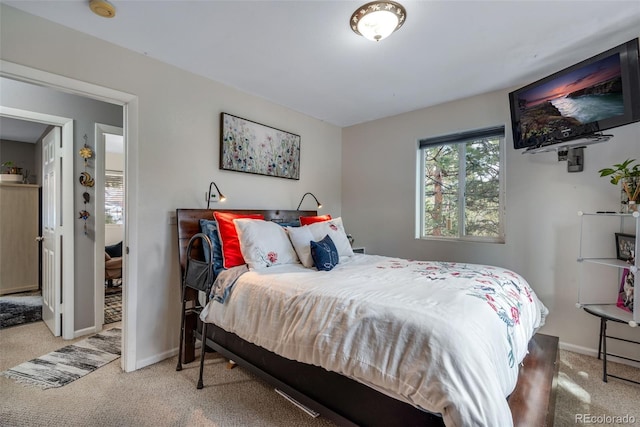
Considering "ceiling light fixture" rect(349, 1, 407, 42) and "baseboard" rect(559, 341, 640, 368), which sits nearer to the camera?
"ceiling light fixture" rect(349, 1, 407, 42)

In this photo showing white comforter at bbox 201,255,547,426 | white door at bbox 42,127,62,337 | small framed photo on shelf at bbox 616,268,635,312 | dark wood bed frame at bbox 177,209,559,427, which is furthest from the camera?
white door at bbox 42,127,62,337

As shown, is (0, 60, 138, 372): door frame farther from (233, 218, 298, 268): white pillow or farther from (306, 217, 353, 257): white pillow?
(306, 217, 353, 257): white pillow

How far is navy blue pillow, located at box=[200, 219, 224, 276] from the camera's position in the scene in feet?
7.57

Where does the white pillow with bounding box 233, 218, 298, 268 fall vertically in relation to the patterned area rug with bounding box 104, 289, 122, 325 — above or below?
above

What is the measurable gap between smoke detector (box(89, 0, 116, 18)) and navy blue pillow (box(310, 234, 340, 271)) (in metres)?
2.04

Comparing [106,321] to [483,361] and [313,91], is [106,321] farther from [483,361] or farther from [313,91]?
[483,361]

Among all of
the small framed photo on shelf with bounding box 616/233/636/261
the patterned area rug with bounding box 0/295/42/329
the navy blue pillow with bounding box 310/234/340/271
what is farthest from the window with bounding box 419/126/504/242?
the patterned area rug with bounding box 0/295/42/329

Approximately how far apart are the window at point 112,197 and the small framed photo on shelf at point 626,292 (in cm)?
746

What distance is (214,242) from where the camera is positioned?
2.40m

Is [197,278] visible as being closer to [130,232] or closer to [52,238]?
[130,232]

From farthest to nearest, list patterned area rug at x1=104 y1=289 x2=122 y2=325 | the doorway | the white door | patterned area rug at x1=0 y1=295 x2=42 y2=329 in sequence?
patterned area rug at x1=104 y1=289 x2=122 y2=325 → patterned area rug at x1=0 y1=295 x2=42 y2=329 → the doorway → the white door

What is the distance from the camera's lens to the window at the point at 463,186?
10.4 feet

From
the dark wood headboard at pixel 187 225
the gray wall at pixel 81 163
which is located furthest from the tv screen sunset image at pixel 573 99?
the gray wall at pixel 81 163

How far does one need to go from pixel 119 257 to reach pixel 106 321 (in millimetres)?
1746
